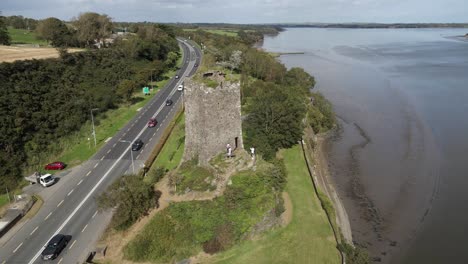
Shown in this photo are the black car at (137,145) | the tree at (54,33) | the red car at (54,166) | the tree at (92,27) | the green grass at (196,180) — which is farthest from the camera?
the tree at (92,27)

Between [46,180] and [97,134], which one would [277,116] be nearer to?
[97,134]

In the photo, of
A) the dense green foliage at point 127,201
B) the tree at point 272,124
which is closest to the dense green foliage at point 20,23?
the tree at point 272,124

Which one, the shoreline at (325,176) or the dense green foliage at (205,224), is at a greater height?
the dense green foliage at (205,224)

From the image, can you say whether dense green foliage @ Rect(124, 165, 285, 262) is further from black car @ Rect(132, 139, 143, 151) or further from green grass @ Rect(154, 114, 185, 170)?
black car @ Rect(132, 139, 143, 151)

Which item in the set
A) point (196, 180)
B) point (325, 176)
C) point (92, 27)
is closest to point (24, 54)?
point (92, 27)

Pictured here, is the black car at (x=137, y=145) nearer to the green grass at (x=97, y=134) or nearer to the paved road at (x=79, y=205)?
the paved road at (x=79, y=205)

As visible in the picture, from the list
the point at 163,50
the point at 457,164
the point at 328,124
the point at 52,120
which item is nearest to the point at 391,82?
the point at 328,124
